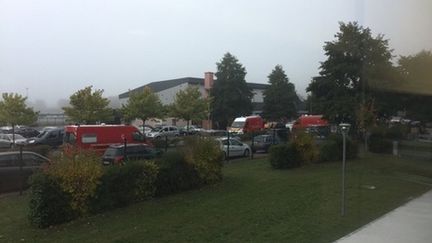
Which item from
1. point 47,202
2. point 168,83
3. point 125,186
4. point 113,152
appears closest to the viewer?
point 47,202

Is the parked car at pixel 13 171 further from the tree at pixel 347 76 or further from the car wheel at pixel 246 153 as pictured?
the tree at pixel 347 76

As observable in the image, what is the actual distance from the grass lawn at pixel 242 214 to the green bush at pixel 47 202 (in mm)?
211

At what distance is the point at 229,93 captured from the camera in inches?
3088

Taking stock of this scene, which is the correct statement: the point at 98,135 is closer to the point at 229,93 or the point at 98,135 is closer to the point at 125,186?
the point at 125,186

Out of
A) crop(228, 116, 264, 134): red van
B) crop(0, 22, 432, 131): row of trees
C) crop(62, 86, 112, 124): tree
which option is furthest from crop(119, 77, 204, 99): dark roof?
crop(0, 22, 432, 131): row of trees

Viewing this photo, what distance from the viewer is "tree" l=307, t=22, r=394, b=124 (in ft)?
99.0

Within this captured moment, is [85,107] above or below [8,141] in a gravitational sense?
above

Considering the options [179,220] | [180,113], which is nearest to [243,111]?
[180,113]

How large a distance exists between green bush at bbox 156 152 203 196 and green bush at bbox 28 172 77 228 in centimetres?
323

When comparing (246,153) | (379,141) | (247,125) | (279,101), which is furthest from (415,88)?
(279,101)

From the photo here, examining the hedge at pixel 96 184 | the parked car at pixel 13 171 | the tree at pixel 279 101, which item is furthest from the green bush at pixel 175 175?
the tree at pixel 279 101

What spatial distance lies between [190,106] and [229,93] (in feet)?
54.9

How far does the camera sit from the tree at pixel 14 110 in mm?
50656

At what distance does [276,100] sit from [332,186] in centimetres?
6799
